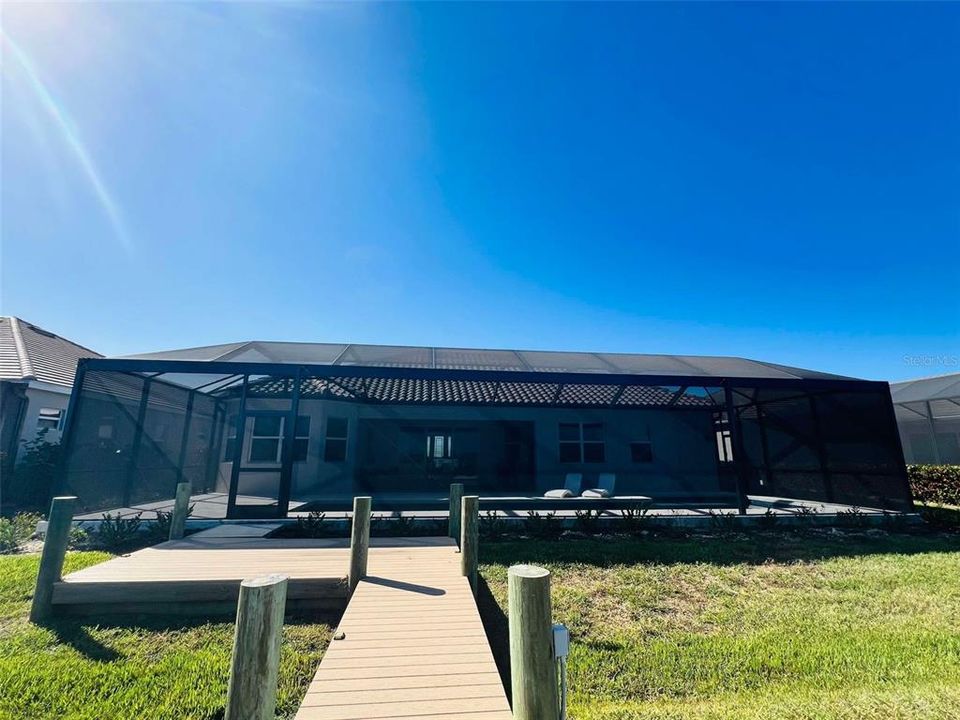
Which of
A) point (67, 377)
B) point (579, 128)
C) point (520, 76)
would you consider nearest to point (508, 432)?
point (579, 128)

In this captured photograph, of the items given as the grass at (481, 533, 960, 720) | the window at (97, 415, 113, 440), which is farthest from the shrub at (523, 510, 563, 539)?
the window at (97, 415, 113, 440)

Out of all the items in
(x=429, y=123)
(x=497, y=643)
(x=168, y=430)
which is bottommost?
(x=497, y=643)

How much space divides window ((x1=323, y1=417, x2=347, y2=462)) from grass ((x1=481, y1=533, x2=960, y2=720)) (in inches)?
296

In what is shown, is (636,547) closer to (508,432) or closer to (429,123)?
(508,432)

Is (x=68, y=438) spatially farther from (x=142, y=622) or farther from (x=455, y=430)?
(x=455, y=430)

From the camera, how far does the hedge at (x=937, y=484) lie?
12969 millimetres

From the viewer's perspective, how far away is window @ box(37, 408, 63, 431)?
11391mm

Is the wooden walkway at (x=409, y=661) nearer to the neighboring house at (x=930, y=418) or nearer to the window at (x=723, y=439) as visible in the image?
the window at (x=723, y=439)

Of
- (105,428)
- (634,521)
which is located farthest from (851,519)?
(105,428)

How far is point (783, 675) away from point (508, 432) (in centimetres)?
1101

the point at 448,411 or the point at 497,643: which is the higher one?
the point at 448,411

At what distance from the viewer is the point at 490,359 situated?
12.7 metres

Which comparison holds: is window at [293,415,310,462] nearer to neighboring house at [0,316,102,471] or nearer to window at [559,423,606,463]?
neighboring house at [0,316,102,471]

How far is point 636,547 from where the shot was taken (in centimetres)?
704
